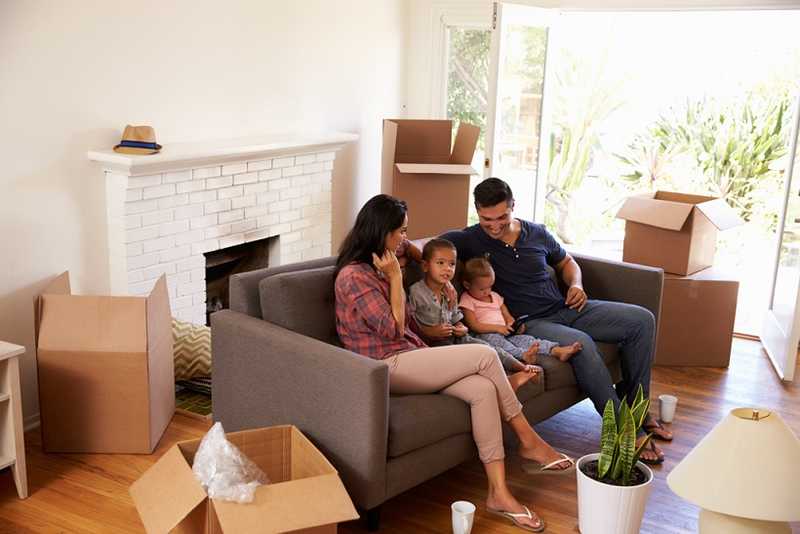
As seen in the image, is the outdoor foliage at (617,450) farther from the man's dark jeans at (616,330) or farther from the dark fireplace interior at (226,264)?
the dark fireplace interior at (226,264)

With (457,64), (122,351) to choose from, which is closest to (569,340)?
(122,351)

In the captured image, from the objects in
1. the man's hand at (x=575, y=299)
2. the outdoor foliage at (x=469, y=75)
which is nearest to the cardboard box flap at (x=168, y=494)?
the man's hand at (x=575, y=299)

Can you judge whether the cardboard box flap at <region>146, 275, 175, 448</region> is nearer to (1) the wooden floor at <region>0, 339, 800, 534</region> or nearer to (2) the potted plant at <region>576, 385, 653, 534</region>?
(1) the wooden floor at <region>0, 339, 800, 534</region>

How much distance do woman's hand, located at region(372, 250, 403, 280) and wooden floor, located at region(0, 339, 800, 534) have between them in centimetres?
80

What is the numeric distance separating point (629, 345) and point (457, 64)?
9.63ft

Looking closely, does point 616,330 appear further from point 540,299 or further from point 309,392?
point 309,392

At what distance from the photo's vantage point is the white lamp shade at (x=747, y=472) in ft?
5.79

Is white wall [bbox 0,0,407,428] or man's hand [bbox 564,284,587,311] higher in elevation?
white wall [bbox 0,0,407,428]

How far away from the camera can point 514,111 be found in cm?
539

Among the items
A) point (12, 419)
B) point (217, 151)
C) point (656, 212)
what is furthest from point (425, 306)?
point (656, 212)

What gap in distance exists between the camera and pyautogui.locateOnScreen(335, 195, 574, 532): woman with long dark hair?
291cm

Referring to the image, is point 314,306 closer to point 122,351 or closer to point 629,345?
point 122,351

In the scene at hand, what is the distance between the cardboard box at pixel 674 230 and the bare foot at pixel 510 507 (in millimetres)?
2044

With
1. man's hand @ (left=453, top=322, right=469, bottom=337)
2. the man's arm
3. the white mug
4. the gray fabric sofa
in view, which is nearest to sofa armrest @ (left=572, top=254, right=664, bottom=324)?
the man's arm
